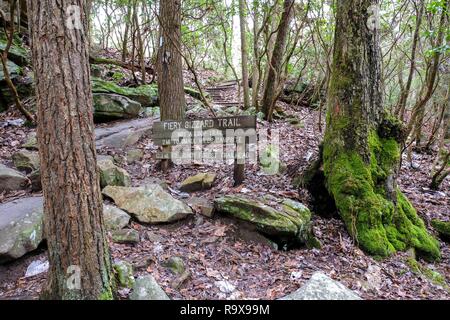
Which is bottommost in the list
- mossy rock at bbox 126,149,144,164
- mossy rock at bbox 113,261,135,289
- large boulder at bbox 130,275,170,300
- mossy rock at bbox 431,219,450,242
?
mossy rock at bbox 431,219,450,242

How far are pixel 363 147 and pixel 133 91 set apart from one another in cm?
763

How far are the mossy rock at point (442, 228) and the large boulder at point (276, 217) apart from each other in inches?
95.3

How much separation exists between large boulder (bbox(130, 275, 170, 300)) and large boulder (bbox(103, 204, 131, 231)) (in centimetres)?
124

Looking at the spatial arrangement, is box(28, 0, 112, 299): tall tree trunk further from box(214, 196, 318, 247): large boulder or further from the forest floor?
box(214, 196, 318, 247): large boulder

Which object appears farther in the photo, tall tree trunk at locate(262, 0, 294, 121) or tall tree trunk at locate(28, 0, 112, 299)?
tall tree trunk at locate(262, 0, 294, 121)

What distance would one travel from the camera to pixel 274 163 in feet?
20.8

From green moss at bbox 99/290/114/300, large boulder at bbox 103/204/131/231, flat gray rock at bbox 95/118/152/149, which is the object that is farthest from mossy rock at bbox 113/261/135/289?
flat gray rock at bbox 95/118/152/149

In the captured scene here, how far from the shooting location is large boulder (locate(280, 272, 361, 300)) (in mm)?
3158

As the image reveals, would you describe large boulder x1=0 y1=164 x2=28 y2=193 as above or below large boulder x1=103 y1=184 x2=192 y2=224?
above

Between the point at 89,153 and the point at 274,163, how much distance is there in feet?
13.8

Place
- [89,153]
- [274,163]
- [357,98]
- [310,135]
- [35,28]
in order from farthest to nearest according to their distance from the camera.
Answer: [310,135] < [274,163] < [357,98] < [89,153] < [35,28]

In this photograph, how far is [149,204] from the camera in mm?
4816
